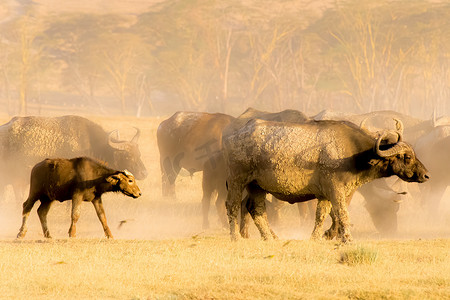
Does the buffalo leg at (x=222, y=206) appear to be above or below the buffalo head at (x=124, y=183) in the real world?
below

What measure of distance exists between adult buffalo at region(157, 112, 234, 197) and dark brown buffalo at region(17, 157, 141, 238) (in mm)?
4772

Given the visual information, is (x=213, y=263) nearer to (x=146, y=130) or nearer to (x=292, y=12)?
(x=146, y=130)

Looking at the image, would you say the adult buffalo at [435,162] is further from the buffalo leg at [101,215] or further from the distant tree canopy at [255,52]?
the distant tree canopy at [255,52]

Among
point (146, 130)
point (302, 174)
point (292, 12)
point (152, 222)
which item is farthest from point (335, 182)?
point (292, 12)

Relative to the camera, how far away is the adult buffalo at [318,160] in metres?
11.1

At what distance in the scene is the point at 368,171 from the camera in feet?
36.7

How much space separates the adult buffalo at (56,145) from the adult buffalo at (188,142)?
4.65 ft

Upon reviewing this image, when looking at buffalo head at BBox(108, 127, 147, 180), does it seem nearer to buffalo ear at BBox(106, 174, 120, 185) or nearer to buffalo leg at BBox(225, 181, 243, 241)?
buffalo ear at BBox(106, 174, 120, 185)

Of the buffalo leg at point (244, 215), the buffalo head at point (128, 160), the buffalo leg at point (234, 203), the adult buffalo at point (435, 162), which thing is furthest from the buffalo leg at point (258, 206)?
the adult buffalo at point (435, 162)

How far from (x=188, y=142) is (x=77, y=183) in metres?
7.52

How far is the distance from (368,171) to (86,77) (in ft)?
176

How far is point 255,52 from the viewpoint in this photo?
55.4 meters

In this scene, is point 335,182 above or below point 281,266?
above

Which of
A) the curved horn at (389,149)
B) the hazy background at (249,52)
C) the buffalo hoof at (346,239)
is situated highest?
the hazy background at (249,52)
